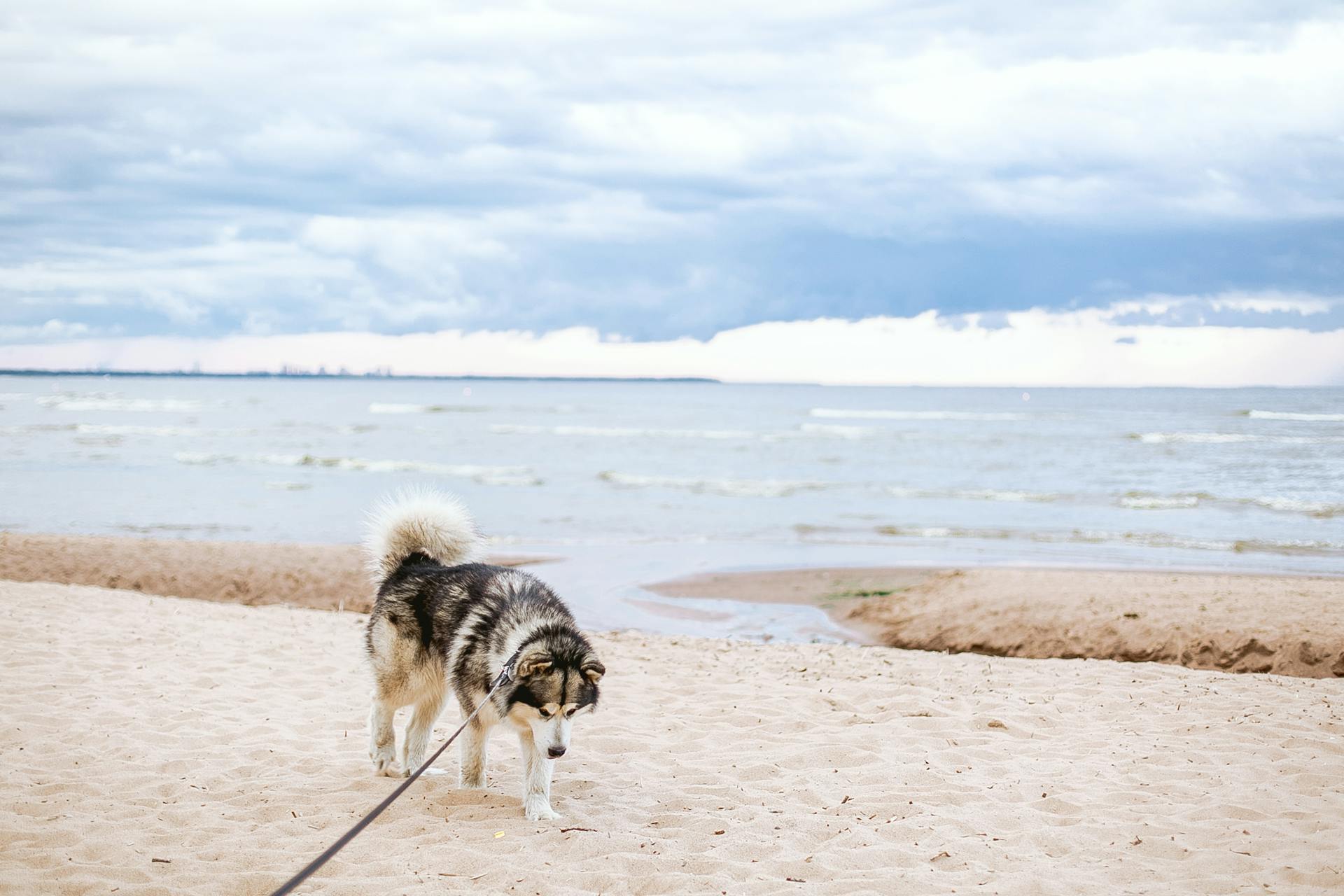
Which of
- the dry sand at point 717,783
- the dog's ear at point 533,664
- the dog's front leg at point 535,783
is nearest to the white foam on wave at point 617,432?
the dry sand at point 717,783

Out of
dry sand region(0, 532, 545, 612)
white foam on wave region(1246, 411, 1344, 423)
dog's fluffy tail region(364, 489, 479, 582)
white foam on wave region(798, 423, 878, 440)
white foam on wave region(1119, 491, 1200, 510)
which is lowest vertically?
dry sand region(0, 532, 545, 612)

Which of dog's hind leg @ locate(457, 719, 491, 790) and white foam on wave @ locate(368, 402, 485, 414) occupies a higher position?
white foam on wave @ locate(368, 402, 485, 414)

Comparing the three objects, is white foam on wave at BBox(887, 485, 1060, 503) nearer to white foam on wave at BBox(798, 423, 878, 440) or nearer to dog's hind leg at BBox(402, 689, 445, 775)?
dog's hind leg at BBox(402, 689, 445, 775)

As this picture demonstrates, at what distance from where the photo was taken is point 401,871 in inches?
180

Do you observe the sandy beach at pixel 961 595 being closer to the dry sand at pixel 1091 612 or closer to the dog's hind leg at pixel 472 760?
the dry sand at pixel 1091 612

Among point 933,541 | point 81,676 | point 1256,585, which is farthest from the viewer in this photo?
point 933,541

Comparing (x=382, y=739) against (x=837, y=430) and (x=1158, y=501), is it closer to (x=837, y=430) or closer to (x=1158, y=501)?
(x=1158, y=501)

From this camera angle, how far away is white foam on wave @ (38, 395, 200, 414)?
7494cm

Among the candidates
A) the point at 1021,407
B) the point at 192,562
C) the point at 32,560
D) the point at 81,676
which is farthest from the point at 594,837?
the point at 1021,407

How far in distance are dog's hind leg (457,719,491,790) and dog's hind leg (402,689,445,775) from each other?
264 mm

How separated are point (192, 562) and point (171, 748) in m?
9.31

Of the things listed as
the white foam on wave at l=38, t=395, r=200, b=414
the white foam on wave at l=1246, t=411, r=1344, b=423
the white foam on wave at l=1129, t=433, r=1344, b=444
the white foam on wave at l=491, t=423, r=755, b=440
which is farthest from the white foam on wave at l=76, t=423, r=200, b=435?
the white foam on wave at l=1246, t=411, r=1344, b=423

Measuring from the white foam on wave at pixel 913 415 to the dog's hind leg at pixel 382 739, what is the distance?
212ft

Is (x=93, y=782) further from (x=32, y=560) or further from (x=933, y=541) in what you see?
(x=933, y=541)
